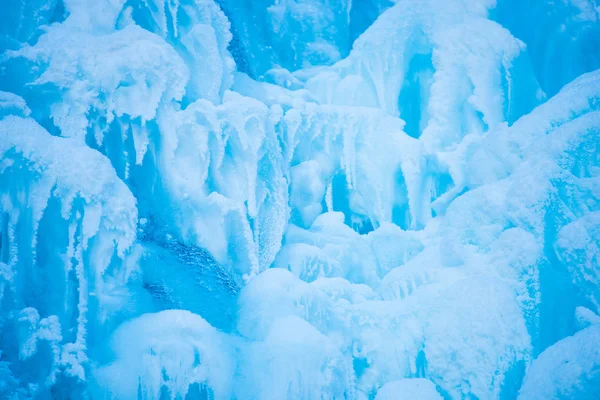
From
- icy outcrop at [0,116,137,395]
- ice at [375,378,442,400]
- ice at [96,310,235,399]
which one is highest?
icy outcrop at [0,116,137,395]

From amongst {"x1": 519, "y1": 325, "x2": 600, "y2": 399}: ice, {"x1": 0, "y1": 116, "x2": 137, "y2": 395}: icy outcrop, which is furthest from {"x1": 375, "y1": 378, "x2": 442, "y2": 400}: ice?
{"x1": 0, "y1": 116, "x2": 137, "y2": 395}: icy outcrop

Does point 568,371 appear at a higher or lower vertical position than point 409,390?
higher

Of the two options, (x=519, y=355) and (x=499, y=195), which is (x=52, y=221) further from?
(x=499, y=195)

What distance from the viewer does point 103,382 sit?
3.32 m

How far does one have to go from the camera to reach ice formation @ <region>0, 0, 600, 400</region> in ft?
11.7

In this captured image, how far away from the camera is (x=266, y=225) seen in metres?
6.05

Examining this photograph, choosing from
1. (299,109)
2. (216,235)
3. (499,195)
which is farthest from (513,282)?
(299,109)

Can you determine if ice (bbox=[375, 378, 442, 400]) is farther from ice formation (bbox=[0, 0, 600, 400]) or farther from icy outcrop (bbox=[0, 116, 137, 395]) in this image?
icy outcrop (bbox=[0, 116, 137, 395])

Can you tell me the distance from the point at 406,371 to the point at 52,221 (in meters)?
3.84

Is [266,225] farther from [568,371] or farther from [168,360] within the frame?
[568,371]

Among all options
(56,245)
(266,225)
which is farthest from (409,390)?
(56,245)

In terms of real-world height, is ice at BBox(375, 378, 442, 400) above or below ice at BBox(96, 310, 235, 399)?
below

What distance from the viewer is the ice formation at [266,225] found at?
3.56m

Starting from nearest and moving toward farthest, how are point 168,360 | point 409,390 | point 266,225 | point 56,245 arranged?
point 168,360 → point 56,245 → point 409,390 → point 266,225
